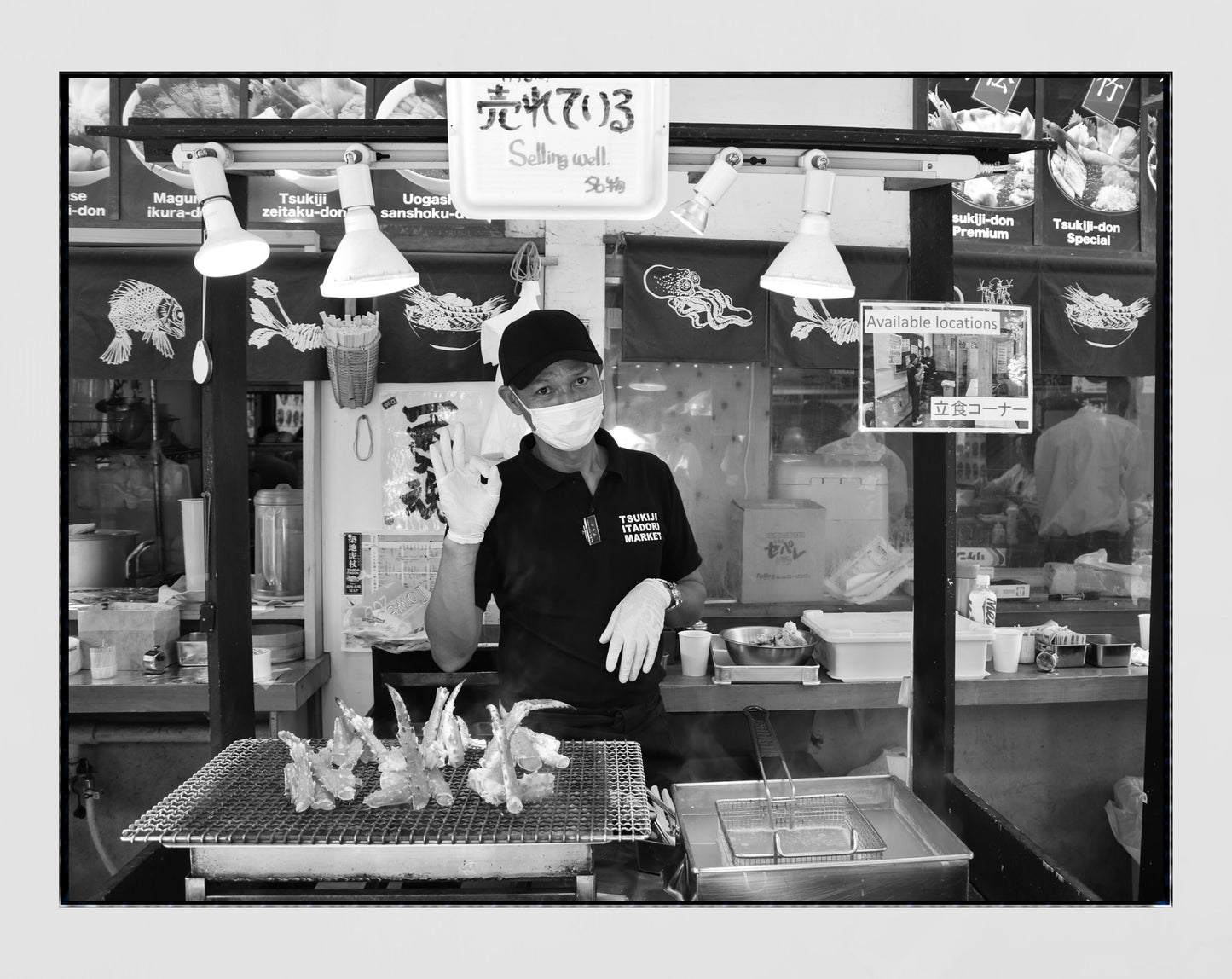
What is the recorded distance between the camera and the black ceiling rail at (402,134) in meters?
2.17

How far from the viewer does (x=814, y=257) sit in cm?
231

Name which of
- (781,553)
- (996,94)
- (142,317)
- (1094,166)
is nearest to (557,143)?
(142,317)

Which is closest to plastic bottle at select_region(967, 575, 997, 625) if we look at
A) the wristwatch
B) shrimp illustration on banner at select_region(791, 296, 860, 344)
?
shrimp illustration on banner at select_region(791, 296, 860, 344)

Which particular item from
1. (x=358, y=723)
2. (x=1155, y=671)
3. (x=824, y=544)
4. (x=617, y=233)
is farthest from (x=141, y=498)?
(x=1155, y=671)

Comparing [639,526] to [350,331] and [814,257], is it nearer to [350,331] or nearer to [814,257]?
[814,257]

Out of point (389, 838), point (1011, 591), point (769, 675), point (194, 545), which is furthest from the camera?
point (1011, 591)

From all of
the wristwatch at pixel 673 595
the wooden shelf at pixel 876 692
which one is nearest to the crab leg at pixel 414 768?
the wristwatch at pixel 673 595

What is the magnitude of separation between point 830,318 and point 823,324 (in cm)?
6

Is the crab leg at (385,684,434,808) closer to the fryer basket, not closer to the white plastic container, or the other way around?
the fryer basket

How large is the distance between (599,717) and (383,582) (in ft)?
7.73

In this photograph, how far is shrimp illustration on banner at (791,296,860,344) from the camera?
4.64m

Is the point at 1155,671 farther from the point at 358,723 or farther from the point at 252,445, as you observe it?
the point at 252,445

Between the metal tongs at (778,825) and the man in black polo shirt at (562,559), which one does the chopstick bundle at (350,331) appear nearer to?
the man in black polo shirt at (562,559)

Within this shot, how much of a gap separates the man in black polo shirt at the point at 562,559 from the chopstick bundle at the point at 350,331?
6.27ft
